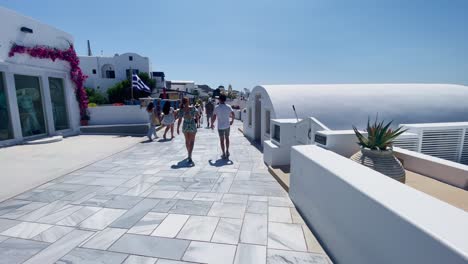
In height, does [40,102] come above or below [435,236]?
above

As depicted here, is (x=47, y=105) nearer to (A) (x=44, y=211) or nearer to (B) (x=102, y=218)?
(A) (x=44, y=211)

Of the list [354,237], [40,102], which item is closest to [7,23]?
[40,102]

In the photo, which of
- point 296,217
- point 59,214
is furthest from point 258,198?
point 59,214

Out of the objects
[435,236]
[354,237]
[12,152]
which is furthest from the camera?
[12,152]

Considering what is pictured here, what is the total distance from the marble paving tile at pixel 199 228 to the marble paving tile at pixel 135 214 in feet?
2.47

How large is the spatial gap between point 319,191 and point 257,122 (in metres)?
7.05

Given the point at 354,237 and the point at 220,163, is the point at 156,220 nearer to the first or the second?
the point at 354,237

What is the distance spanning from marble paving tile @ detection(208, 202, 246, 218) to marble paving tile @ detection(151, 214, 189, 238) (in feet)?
1.41

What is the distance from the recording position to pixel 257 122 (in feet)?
31.9

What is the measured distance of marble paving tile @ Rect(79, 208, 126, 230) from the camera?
309cm

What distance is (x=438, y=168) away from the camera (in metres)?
3.82

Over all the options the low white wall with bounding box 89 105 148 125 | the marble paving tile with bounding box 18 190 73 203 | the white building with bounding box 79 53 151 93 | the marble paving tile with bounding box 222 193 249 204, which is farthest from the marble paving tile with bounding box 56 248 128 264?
the white building with bounding box 79 53 151 93

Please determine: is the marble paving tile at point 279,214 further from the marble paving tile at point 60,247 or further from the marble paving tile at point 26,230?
the marble paving tile at point 26,230

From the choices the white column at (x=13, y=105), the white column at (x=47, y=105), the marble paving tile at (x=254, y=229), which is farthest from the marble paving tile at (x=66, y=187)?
the white column at (x=47, y=105)
